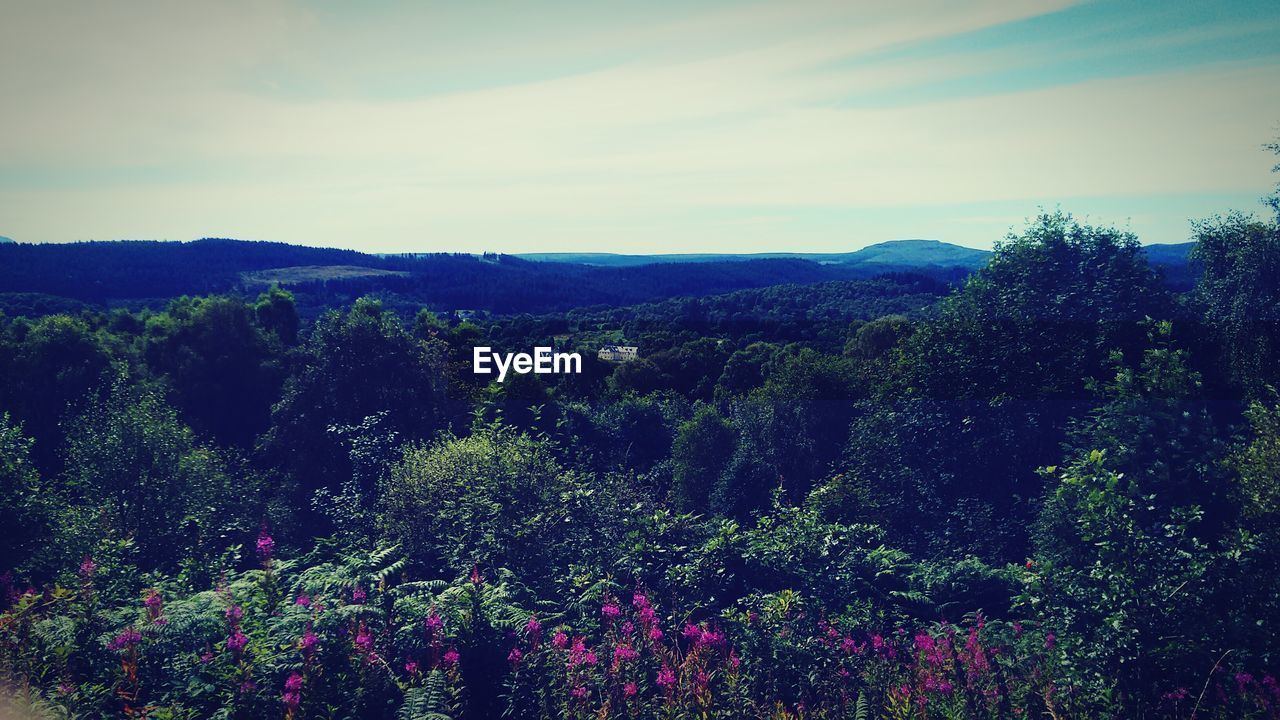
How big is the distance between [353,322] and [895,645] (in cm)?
2178

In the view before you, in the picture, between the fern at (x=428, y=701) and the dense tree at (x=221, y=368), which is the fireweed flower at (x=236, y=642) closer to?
the fern at (x=428, y=701)

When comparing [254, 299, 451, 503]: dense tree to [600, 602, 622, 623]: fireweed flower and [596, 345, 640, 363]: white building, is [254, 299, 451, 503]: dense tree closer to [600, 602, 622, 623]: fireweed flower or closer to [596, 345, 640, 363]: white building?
[600, 602, 622, 623]: fireweed flower

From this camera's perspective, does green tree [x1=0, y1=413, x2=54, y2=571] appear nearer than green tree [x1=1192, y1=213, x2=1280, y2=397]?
Yes

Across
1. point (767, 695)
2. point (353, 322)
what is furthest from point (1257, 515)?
point (353, 322)

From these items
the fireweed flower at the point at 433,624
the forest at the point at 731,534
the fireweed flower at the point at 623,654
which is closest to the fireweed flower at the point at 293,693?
the forest at the point at 731,534

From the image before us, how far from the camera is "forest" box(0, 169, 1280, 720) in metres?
6.96

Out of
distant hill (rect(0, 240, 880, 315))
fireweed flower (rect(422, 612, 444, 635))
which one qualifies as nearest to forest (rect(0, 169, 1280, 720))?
fireweed flower (rect(422, 612, 444, 635))

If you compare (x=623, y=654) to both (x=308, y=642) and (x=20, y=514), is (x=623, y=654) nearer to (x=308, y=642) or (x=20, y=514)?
(x=308, y=642)

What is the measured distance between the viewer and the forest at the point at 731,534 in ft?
22.8

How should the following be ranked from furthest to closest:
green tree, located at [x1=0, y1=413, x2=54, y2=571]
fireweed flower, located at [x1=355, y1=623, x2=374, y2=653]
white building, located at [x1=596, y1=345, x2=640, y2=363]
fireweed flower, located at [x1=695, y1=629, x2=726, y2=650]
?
white building, located at [x1=596, y1=345, x2=640, y2=363] < green tree, located at [x1=0, y1=413, x2=54, y2=571] < fireweed flower, located at [x1=695, y1=629, x2=726, y2=650] < fireweed flower, located at [x1=355, y1=623, x2=374, y2=653]

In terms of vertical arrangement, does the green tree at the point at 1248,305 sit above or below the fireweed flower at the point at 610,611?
above

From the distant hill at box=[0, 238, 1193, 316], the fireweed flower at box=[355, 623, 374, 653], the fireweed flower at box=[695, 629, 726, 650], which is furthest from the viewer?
the distant hill at box=[0, 238, 1193, 316]

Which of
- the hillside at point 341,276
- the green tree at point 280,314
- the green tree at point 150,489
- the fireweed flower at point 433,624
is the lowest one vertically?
the green tree at point 150,489

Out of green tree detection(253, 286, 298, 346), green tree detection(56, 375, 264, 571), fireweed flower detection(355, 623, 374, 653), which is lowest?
green tree detection(56, 375, 264, 571)
